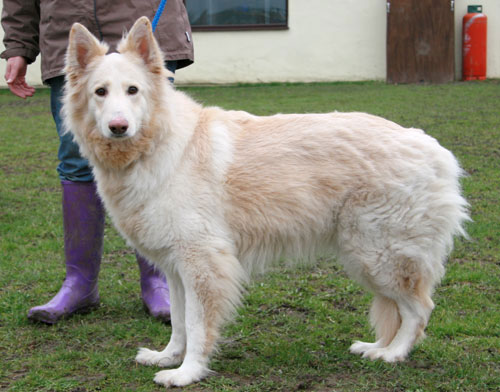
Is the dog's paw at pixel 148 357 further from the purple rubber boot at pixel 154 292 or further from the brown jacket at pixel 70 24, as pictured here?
the brown jacket at pixel 70 24

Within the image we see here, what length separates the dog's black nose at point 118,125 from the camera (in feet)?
9.43

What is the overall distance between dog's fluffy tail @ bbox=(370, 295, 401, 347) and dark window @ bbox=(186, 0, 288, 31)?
1337cm

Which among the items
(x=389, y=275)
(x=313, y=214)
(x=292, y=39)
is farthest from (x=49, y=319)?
(x=292, y=39)

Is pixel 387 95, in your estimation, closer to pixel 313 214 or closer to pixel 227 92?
pixel 227 92

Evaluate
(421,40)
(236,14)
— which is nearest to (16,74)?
(421,40)

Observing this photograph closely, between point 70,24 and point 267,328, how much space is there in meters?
2.13

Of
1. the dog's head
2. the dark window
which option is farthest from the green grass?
the dark window

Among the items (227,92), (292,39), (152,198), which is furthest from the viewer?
(292,39)

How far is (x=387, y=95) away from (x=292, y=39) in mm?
4053

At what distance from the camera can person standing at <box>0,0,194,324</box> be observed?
359 cm

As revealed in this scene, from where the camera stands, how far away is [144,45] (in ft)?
10.1

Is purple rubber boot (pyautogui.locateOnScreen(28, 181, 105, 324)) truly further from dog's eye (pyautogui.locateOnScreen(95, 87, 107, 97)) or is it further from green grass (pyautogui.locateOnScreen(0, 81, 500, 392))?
dog's eye (pyautogui.locateOnScreen(95, 87, 107, 97))

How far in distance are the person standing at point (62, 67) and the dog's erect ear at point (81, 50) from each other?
549mm

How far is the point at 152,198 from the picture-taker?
9.94 feet
